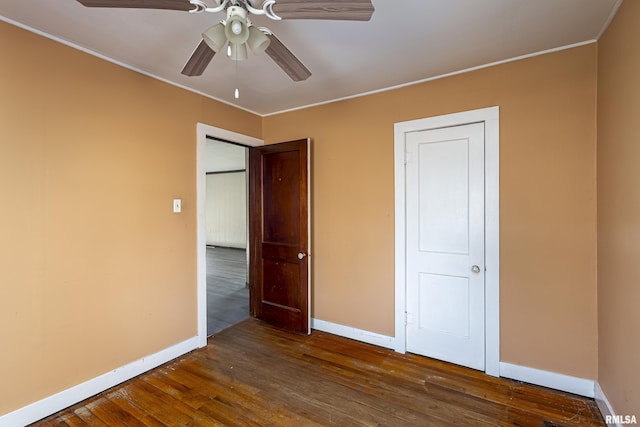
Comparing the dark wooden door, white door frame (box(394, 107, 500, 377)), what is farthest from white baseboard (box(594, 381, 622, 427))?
the dark wooden door

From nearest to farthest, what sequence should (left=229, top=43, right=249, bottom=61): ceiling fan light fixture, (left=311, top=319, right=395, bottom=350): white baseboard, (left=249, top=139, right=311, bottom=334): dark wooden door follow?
(left=229, top=43, right=249, bottom=61): ceiling fan light fixture < (left=311, top=319, right=395, bottom=350): white baseboard < (left=249, top=139, right=311, bottom=334): dark wooden door

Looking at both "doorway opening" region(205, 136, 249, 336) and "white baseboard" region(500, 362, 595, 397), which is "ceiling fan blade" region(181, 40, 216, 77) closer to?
"doorway opening" region(205, 136, 249, 336)

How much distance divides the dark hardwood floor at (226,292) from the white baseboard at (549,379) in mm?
2821

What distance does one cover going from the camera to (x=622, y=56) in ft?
5.46

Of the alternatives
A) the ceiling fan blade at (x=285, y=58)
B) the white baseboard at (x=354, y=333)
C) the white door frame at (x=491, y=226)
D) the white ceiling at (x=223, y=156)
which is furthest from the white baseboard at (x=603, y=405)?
the white ceiling at (x=223, y=156)

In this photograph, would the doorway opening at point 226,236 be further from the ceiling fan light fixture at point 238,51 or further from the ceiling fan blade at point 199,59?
the ceiling fan light fixture at point 238,51

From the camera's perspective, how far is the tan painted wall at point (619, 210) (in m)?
1.51

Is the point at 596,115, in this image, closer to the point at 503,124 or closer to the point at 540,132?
the point at 540,132

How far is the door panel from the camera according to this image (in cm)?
247

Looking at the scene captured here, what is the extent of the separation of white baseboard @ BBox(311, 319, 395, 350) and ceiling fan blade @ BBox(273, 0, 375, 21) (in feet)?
8.85

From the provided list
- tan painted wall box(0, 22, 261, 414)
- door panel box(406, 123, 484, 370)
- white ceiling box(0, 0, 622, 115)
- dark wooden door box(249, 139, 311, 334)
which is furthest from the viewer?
dark wooden door box(249, 139, 311, 334)

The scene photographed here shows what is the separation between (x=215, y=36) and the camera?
1.40 metres

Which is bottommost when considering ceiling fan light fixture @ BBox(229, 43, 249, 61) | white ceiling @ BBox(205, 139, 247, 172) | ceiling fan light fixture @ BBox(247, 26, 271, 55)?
ceiling fan light fixture @ BBox(229, 43, 249, 61)

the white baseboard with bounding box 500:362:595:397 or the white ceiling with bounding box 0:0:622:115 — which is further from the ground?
the white ceiling with bounding box 0:0:622:115
